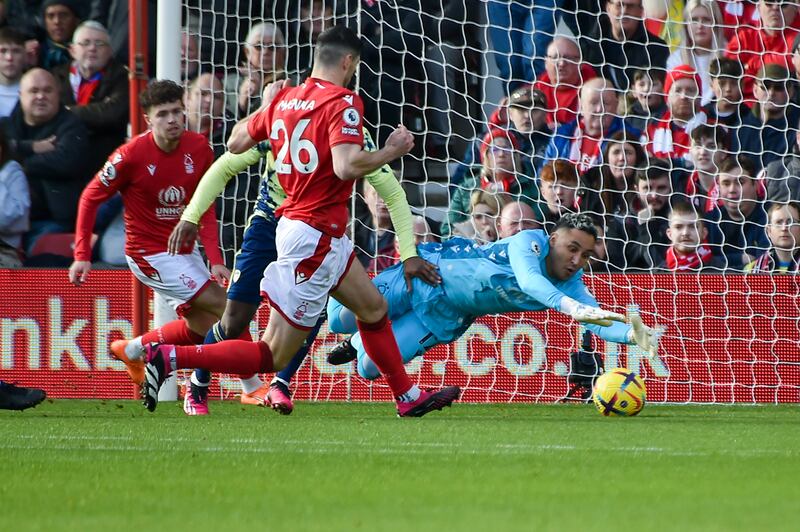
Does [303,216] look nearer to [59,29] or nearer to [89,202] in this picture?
[89,202]

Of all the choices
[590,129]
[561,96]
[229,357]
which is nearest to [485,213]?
[590,129]

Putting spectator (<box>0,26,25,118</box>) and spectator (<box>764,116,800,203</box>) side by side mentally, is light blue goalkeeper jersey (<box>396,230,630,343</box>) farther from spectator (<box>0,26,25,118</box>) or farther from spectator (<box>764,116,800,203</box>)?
spectator (<box>0,26,25,118</box>)

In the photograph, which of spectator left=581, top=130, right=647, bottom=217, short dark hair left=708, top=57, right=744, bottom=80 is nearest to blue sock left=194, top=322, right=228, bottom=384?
spectator left=581, top=130, right=647, bottom=217

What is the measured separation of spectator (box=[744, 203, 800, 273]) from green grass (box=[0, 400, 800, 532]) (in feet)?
9.03

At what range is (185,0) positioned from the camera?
9.41m

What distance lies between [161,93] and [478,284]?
214 centimetres

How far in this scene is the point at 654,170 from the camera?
961cm

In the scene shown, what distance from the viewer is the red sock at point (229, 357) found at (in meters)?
6.16

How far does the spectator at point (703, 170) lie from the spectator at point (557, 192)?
0.79 m

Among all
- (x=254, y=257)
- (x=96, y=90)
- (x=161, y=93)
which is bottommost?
(x=254, y=257)

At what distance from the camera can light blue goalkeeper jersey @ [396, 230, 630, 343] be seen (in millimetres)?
7117

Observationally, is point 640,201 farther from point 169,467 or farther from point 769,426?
point 169,467

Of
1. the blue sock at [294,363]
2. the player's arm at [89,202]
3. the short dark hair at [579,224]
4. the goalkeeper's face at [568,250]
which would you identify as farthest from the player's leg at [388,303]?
the player's arm at [89,202]

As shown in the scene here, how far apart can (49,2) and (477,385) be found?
186 inches
